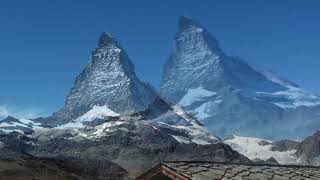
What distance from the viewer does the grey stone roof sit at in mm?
15820

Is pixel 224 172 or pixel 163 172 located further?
pixel 163 172

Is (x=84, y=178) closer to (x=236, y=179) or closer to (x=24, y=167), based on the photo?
(x=24, y=167)

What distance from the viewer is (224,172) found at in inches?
640

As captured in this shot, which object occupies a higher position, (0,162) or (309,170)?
(0,162)

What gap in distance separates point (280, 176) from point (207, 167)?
2.02 m

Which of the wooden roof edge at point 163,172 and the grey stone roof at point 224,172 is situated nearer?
the grey stone roof at point 224,172

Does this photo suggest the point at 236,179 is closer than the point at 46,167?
Yes

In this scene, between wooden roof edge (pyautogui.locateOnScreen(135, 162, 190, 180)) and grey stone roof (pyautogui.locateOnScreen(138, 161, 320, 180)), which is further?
wooden roof edge (pyautogui.locateOnScreen(135, 162, 190, 180))

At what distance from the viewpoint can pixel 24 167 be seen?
18538 centimetres

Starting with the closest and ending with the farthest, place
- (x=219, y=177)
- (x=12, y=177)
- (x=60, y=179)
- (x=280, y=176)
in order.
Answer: (x=219, y=177)
(x=280, y=176)
(x=12, y=177)
(x=60, y=179)

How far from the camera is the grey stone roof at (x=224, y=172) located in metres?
15.8

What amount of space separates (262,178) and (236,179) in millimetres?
836

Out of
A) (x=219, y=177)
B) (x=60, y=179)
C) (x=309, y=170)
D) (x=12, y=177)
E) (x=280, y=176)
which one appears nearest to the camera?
(x=219, y=177)

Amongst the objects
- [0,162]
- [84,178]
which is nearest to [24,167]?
[0,162]
